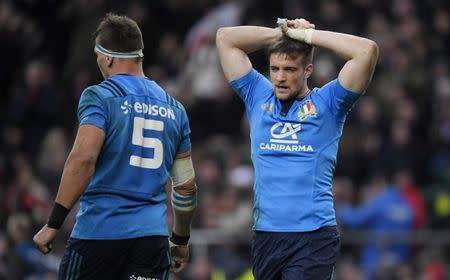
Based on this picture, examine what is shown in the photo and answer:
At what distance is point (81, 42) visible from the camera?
1858 centimetres

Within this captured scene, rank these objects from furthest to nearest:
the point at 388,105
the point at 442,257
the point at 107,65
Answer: the point at 388,105, the point at 442,257, the point at 107,65

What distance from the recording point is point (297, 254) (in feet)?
25.3

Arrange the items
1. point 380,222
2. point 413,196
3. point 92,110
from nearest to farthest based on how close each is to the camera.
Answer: point 92,110 < point 380,222 < point 413,196

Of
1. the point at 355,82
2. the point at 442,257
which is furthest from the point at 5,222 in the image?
the point at 355,82

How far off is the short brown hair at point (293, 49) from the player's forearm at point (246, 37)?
0.24 m

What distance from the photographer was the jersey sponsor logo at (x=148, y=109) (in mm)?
7680

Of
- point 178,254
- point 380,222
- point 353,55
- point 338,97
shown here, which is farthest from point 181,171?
point 380,222

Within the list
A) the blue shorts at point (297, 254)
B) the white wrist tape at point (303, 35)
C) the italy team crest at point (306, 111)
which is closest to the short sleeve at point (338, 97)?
the italy team crest at point (306, 111)

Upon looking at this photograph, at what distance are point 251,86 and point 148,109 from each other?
0.85 meters

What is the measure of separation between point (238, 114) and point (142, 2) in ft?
9.23

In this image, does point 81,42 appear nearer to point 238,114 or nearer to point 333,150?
point 238,114

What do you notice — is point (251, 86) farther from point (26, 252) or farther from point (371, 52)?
point (26, 252)

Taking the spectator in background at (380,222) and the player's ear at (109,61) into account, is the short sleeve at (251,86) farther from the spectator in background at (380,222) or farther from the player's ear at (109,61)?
the spectator in background at (380,222)

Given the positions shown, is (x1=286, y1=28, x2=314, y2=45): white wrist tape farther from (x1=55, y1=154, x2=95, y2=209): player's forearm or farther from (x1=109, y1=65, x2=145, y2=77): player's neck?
(x1=55, y1=154, x2=95, y2=209): player's forearm
